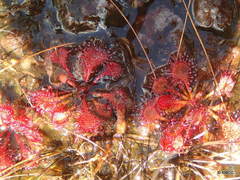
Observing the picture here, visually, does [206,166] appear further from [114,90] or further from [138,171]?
[114,90]

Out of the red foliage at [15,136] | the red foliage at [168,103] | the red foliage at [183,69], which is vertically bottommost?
the red foliage at [15,136]

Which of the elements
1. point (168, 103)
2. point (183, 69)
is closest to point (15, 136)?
point (168, 103)

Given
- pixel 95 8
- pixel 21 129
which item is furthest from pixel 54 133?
pixel 95 8

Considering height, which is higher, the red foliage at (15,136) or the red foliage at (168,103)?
the red foliage at (168,103)

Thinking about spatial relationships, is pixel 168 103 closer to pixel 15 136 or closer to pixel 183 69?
pixel 183 69

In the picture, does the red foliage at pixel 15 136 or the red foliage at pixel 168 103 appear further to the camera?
the red foliage at pixel 15 136

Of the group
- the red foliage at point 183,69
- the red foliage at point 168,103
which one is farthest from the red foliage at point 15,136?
the red foliage at point 183,69

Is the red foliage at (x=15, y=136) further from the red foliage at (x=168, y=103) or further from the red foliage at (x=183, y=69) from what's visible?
the red foliage at (x=183, y=69)

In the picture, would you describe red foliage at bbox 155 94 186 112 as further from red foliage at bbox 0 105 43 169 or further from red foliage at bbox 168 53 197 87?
red foliage at bbox 0 105 43 169

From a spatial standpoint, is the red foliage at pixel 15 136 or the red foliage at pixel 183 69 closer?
the red foliage at pixel 183 69

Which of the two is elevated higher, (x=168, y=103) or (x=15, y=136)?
(x=168, y=103)

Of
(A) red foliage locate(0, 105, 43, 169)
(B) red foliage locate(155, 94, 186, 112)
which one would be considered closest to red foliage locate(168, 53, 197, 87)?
(B) red foliage locate(155, 94, 186, 112)
